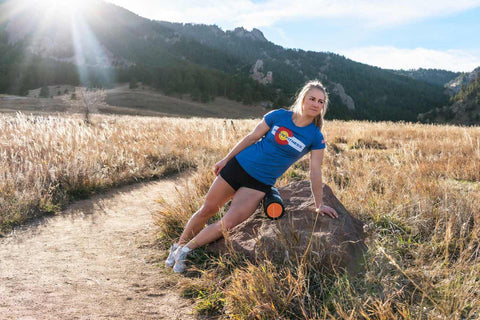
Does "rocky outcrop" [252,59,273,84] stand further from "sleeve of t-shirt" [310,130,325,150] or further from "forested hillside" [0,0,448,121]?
"sleeve of t-shirt" [310,130,325,150]

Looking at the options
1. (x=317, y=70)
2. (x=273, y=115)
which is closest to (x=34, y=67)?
(x=273, y=115)

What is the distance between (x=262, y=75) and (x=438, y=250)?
354 feet

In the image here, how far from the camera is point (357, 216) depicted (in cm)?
381

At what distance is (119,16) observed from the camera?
614ft

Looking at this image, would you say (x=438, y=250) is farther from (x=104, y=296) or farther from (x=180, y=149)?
(x=180, y=149)

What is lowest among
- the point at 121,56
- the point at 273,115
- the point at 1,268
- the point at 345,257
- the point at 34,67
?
the point at 1,268

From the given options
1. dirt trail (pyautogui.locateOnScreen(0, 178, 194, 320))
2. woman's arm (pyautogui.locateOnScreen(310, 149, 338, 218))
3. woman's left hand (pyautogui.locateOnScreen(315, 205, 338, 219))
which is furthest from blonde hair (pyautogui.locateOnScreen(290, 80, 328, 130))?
dirt trail (pyautogui.locateOnScreen(0, 178, 194, 320))

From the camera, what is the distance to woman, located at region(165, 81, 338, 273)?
323 cm

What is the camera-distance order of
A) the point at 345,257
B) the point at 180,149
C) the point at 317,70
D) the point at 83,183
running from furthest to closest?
1. the point at 317,70
2. the point at 180,149
3. the point at 83,183
4. the point at 345,257

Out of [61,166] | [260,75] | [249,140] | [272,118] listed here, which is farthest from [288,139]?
[260,75]

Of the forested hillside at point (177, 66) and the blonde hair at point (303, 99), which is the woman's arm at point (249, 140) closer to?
the blonde hair at point (303, 99)

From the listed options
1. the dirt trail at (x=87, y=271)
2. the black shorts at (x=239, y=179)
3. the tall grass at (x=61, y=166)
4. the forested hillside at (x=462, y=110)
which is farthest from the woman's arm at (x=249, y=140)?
the forested hillside at (x=462, y=110)

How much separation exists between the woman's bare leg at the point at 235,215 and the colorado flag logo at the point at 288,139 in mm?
568

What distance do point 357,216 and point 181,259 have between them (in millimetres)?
2086
